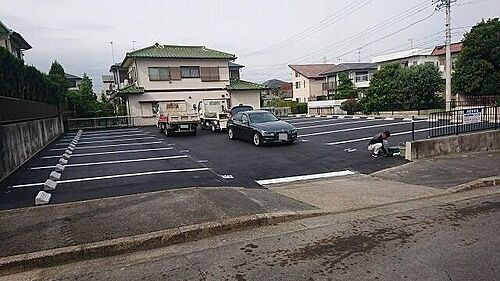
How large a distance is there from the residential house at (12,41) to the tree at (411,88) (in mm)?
28562

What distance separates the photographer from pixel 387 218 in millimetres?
5617

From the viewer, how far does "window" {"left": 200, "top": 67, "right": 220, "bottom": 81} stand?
32625 mm

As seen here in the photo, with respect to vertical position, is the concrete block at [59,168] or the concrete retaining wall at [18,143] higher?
the concrete retaining wall at [18,143]

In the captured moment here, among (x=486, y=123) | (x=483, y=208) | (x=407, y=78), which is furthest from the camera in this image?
(x=407, y=78)

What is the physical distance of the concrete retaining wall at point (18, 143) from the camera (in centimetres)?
894

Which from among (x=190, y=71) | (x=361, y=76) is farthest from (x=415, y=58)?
(x=190, y=71)

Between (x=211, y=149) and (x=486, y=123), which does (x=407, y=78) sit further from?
(x=211, y=149)

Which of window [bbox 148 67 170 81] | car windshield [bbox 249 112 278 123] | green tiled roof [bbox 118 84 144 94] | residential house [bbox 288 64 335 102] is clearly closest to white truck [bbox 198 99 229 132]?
car windshield [bbox 249 112 278 123]

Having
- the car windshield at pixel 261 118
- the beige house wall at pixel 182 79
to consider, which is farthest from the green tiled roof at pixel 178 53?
the car windshield at pixel 261 118

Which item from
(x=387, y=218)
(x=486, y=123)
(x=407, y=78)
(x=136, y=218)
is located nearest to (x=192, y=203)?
(x=136, y=218)

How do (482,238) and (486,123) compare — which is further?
(486,123)

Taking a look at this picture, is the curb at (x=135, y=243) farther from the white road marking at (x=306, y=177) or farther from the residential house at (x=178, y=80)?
the residential house at (x=178, y=80)

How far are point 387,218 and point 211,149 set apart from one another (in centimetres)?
908

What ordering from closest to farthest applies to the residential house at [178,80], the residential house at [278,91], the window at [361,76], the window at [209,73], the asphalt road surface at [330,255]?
the asphalt road surface at [330,255]
the residential house at [178,80]
the window at [209,73]
the window at [361,76]
the residential house at [278,91]
